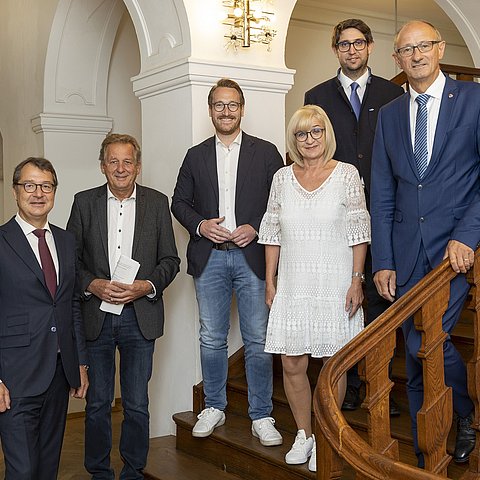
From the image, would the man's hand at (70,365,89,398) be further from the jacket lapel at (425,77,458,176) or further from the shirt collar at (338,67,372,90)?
the shirt collar at (338,67,372,90)

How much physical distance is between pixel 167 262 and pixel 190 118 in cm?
109

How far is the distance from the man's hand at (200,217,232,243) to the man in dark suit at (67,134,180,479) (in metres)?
0.20

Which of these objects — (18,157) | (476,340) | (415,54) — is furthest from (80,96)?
(476,340)

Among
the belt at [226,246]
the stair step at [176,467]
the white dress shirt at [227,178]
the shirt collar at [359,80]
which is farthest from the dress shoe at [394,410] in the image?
the shirt collar at [359,80]

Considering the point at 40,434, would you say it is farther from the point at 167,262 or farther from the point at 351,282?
the point at 351,282

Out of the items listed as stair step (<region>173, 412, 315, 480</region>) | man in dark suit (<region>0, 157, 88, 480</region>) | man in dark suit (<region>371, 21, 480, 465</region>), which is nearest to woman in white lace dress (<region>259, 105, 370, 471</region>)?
stair step (<region>173, 412, 315, 480</region>)

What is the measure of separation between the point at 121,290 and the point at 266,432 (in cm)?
106

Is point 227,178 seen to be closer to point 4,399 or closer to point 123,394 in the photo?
point 123,394

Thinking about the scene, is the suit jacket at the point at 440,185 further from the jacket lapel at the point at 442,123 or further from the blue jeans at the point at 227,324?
the blue jeans at the point at 227,324

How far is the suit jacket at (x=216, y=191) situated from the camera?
442 cm

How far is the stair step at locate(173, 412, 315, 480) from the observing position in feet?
12.9

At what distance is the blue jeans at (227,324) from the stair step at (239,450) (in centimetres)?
16

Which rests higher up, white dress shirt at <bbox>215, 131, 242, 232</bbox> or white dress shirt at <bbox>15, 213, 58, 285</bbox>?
white dress shirt at <bbox>215, 131, 242, 232</bbox>

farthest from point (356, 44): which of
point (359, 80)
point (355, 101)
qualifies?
point (355, 101)
